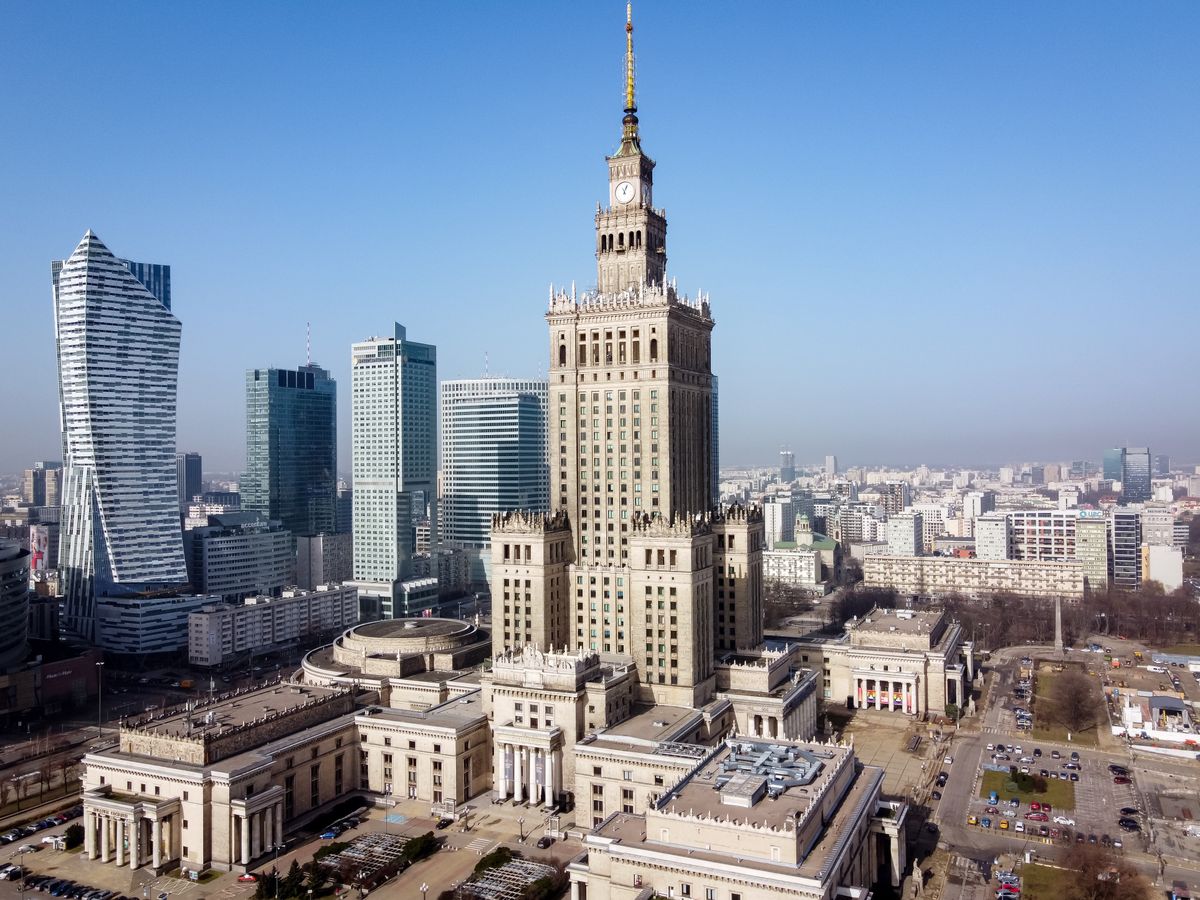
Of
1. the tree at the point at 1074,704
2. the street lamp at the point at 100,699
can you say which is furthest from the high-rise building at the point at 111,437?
the tree at the point at 1074,704

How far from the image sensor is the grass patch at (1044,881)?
74.8 metres

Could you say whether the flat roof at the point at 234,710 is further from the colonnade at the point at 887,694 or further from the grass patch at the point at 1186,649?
the grass patch at the point at 1186,649

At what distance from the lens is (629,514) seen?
10800 centimetres

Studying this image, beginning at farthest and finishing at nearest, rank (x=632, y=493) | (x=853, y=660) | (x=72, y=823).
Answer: (x=853, y=660)
(x=632, y=493)
(x=72, y=823)

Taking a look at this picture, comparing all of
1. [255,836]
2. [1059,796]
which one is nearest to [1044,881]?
[1059,796]

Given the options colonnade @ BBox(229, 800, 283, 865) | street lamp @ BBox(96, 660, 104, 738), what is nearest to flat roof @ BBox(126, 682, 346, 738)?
colonnade @ BBox(229, 800, 283, 865)

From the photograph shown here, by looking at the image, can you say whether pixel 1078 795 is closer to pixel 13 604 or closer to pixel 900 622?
pixel 900 622

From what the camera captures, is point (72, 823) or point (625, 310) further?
point (625, 310)

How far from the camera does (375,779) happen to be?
324 feet

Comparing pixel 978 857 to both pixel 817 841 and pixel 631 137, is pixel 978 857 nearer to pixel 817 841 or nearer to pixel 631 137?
pixel 817 841

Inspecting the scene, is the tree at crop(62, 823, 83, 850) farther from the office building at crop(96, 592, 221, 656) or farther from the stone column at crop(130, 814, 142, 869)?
the office building at crop(96, 592, 221, 656)

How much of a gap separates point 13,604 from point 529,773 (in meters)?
99.0

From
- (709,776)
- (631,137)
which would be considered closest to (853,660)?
(709,776)

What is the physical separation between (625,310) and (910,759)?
63.8 metres
